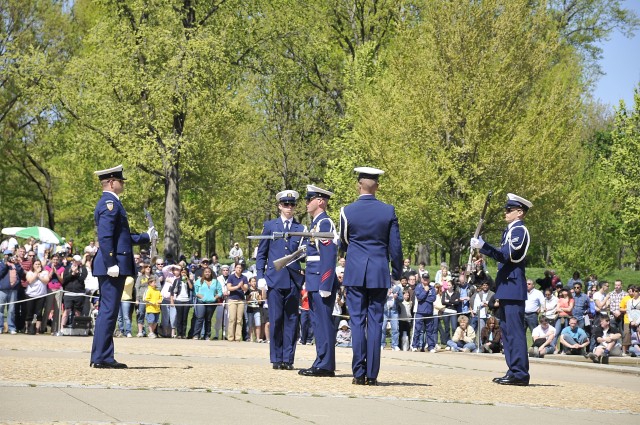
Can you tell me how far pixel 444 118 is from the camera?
1378 inches

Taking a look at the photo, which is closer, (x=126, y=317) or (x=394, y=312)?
(x=126, y=317)

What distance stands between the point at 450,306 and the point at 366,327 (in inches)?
563

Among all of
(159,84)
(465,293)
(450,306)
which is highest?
(159,84)

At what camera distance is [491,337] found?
24.3 m

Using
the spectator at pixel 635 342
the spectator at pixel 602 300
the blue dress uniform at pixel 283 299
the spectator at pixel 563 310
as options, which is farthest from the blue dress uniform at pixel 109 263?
the spectator at pixel 602 300

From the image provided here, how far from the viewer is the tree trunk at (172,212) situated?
40.5m

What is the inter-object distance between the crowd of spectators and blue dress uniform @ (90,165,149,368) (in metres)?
11.4

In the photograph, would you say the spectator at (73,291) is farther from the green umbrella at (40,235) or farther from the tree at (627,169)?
the tree at (627,169)

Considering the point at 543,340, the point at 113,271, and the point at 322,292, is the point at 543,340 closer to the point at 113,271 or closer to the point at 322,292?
the point at 322,292

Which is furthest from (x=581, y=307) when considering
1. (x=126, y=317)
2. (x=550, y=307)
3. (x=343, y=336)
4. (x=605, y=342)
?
(x=126, y=317)

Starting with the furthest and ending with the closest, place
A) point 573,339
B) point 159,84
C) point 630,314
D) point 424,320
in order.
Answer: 1. point 159,84
2. point 630,314
3. point 424,320
4. point 573,339

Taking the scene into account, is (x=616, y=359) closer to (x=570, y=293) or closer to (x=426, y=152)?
(x=570, y=293)

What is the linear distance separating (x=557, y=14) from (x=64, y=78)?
23.9 meters

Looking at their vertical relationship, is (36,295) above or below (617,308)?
below
